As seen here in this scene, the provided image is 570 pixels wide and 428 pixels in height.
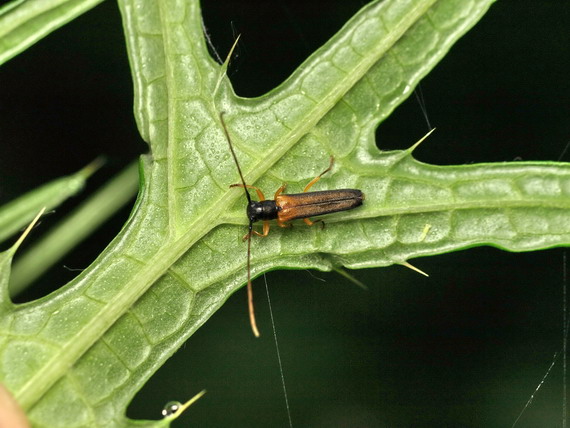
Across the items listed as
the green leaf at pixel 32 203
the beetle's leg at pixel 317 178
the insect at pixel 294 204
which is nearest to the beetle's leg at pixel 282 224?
the insect at pixel 294 204

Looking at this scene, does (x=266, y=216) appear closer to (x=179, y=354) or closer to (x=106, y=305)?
(x=106, y=305)

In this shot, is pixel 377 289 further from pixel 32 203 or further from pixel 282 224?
pixel 32 203

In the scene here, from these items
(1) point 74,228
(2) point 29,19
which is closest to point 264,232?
(1) point 74,228

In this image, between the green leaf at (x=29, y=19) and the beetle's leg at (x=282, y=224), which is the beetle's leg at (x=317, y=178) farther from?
the green leaf at (x=29, y=19)

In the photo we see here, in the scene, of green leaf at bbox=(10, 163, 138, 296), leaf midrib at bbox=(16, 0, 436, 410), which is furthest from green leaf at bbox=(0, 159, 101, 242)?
leaf midrib at bbox=(16, 0, 436, 410)

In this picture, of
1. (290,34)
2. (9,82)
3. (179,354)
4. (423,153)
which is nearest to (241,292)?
(179,354)
